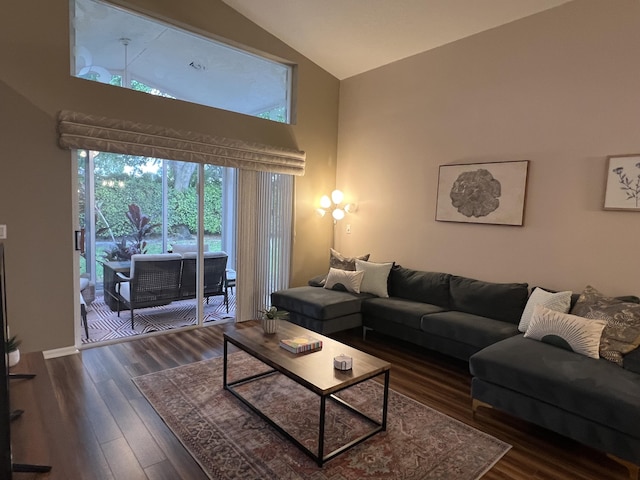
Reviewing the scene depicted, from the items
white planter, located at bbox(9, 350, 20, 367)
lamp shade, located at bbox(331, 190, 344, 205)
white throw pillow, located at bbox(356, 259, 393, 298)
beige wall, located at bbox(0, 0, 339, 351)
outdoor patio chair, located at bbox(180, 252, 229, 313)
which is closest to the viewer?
white planter, located at bbox(9, 350, 20, 367)

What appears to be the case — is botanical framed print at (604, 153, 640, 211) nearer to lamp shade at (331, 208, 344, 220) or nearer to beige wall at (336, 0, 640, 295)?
beige wall at (336, 0, 640, 295)

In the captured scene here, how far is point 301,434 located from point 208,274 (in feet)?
8.39

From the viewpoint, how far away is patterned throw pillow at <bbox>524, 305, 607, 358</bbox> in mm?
2686

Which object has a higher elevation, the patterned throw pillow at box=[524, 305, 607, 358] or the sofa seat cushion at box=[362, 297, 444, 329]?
the patterned throw pillow at box=[524, 305, 607, 358]

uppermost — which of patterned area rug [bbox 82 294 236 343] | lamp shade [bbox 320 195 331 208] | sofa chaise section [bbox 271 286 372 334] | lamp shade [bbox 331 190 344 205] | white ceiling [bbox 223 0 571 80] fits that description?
white ceiling [bbox 223 0 571 80]

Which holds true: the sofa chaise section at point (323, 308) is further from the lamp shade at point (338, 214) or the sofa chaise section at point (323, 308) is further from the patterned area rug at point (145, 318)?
the lamp shade at point (338, 214)

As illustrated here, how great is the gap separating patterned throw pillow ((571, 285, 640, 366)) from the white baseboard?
171 inches

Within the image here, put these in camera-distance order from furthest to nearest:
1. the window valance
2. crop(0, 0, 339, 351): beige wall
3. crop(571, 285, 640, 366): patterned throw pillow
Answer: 1. the window valance
2. crop(0, 0, 339, 351): beige wall
3. crop(571, 285, 640, 366): patterned throw pillow

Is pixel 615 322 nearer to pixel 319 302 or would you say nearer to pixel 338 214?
pixel 319 302

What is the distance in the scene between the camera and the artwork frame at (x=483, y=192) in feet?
12.3

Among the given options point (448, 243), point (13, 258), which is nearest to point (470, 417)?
point (448, 243)

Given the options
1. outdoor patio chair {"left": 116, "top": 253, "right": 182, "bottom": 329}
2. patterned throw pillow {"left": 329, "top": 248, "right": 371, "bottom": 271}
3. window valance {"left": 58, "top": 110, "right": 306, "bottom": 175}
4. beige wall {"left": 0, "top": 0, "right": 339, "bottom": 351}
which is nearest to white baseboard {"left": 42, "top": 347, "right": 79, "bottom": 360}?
beige wall {"left": 0, "top": 0, "right": 339, "bottom": 351}

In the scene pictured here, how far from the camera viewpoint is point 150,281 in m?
4.12

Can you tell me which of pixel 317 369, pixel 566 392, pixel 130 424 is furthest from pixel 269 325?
pixel 566 392
